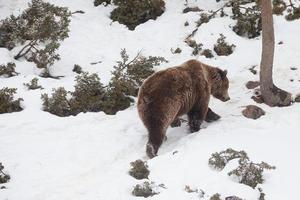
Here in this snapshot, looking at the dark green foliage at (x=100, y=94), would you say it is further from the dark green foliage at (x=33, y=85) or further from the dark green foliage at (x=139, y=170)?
the dark green foliage at (x=139, y=170)

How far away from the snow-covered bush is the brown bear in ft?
14.7

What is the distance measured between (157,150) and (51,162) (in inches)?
78.6

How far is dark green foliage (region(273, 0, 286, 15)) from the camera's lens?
15398 mm

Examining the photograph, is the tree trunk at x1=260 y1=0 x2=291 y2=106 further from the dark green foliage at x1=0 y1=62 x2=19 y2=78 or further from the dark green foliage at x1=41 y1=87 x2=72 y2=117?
the dark green foliage at x1=0 y1=62 x2=19 y2=78

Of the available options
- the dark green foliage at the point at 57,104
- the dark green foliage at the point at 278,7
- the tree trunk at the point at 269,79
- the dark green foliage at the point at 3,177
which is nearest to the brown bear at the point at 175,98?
the tree trunk at the point at 269,79

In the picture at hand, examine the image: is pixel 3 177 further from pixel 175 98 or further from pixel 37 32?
pixel 37 32

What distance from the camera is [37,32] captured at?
13.2 m

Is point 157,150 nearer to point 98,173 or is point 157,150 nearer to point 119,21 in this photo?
point 98,173

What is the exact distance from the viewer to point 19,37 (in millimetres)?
14000

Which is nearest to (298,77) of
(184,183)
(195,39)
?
(195,39)

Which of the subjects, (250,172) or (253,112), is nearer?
(250,172)

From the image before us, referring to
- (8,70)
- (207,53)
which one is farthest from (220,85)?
(8,70)

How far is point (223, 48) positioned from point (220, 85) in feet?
9.43

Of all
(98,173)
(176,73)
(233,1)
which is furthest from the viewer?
(233,1)
